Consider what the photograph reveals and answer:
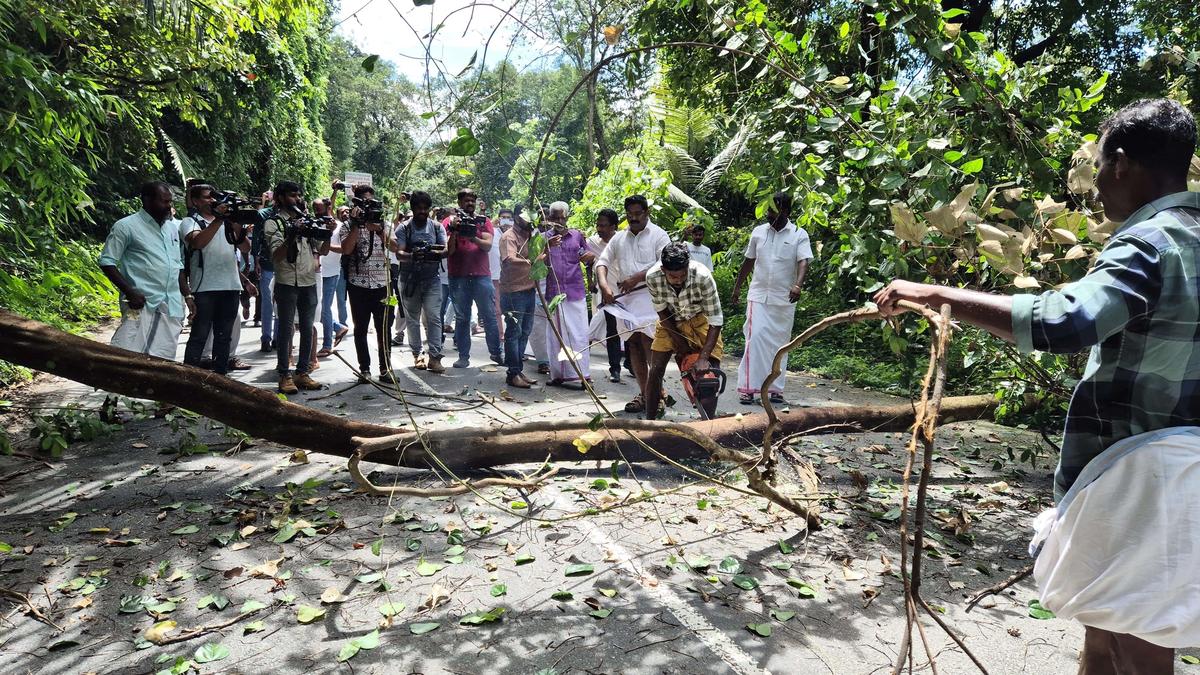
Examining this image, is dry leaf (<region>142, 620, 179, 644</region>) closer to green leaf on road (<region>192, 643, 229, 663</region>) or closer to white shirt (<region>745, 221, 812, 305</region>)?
green leaf on road (<region>192, 643, 229, 663</region>)

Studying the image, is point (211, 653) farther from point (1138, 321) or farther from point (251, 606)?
point (1138, 321)

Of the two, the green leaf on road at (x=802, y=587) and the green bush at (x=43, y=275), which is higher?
the green bush at (x=43, y=275)

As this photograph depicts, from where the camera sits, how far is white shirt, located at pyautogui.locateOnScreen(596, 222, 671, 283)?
704 cm

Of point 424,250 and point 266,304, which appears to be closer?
point 424,250

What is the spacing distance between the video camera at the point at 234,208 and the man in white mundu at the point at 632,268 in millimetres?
3194

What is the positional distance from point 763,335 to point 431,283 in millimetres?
3715

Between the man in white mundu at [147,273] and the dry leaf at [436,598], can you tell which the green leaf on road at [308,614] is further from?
the man in white mundu at [147,273]

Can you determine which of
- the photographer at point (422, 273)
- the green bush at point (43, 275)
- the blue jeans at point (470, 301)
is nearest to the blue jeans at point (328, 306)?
the photographer at point (422, 273)

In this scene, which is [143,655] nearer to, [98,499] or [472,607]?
[472,607]

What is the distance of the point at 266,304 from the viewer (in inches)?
363

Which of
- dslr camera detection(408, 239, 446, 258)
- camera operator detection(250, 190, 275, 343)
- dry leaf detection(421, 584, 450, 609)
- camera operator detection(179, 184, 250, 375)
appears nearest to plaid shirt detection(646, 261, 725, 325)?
dry leaf detection(421, 584, 450, 609)

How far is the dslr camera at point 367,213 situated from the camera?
7.16 metres

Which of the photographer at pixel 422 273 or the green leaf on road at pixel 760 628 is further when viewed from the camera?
the photographer at pixel 422 273

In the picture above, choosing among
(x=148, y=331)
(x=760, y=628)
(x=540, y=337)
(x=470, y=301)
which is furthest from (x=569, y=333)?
(x=760, y=628)
